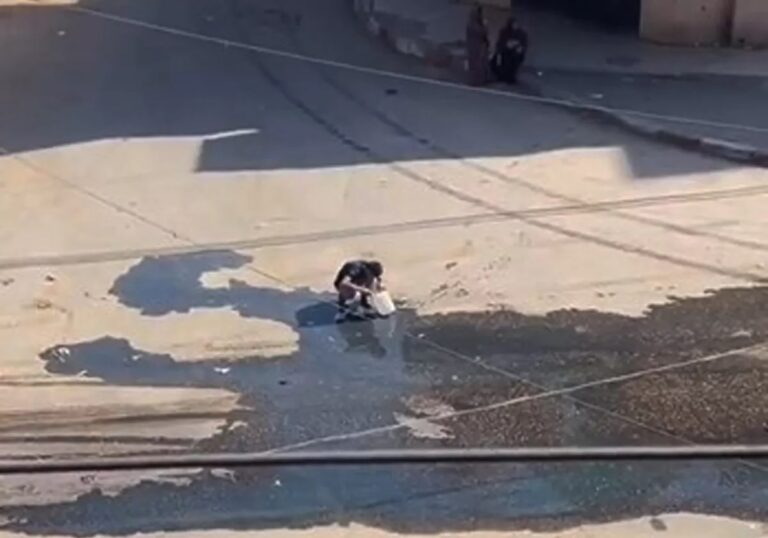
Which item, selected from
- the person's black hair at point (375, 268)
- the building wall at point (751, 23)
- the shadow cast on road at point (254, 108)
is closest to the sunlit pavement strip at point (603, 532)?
the person's black hair at point (375, 268)

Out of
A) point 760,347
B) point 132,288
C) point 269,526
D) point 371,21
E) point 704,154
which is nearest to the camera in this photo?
point 269,526

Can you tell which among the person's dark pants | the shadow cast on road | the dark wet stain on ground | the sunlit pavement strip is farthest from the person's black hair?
the shadow cast on road

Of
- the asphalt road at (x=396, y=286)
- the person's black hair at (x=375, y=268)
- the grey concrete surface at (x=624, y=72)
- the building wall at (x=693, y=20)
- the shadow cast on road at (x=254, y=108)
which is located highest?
the building wall at (x=693, y=20)

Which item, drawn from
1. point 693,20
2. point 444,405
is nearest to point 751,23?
point 693,20

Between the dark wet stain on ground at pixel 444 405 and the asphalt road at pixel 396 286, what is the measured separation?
0.07ft

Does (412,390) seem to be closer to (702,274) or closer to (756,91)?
(702,274)

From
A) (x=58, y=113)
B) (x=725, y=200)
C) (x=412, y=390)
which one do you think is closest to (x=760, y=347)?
(x=412, y=390)

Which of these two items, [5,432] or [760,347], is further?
[760,347]

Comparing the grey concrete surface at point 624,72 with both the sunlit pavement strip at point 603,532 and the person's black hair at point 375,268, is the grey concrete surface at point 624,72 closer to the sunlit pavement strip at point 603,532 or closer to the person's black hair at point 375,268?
Answer: the person's black hair at point 375,268

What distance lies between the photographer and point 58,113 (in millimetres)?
18203

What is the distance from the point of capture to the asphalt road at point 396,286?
29.8 ft

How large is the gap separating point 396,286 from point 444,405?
7.37 feet

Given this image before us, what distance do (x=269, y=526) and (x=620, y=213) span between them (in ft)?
20.7

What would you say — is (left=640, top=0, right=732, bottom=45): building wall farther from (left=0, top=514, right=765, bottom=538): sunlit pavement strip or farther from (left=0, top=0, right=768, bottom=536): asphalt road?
(left=0, top=514, right=765, bottom=538): sunlit pavement strip
